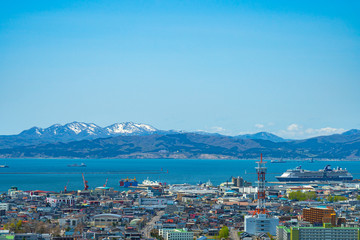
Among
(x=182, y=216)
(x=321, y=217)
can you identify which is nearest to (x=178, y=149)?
(x=182, y=216)

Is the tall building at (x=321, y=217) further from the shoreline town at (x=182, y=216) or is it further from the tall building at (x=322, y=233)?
the tall building at (x=322, y=233)

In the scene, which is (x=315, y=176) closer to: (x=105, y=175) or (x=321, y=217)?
(x=105, y=175)

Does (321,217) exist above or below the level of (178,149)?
below

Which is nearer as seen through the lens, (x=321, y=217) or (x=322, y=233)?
(x=322, y=233)

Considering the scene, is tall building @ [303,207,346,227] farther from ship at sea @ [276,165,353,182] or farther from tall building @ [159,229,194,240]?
ship at sea @ [276,165,353,182]

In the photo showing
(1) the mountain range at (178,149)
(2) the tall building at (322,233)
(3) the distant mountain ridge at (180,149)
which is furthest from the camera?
(1) the mountain range at (178,149)

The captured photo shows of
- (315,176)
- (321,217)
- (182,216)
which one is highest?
(315,176)

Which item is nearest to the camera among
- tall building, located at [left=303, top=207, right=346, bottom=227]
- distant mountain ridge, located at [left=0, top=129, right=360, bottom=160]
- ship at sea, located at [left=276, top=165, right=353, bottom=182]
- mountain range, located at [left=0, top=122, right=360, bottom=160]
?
tall building, located at [left=303, top=207, right=346, bottom=227]

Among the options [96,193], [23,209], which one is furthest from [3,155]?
[23,209]

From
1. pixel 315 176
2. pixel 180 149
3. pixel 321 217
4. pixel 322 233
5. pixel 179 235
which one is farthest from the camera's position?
pixel 180 149

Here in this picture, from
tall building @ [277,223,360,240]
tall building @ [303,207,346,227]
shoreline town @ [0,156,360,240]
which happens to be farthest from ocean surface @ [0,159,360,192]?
tall building @ [277,223,360,240]

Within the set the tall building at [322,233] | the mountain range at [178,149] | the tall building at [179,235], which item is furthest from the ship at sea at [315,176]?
the mountain range at [178,149]
